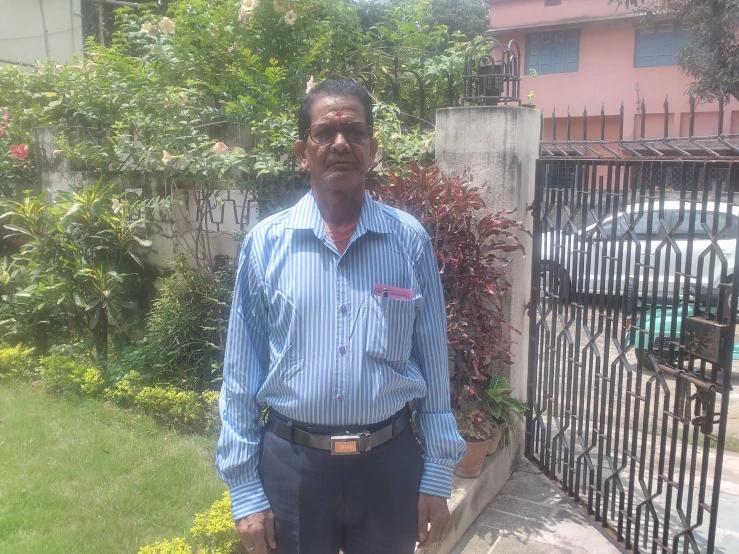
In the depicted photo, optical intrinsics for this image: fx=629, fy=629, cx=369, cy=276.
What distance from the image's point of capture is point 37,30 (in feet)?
38.0

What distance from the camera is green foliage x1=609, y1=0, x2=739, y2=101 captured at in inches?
487

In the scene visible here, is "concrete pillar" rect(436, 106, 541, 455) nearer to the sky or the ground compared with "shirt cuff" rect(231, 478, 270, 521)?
nearer to the sky

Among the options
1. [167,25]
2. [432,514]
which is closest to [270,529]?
[432,514]

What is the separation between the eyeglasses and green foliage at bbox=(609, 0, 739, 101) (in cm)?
1263

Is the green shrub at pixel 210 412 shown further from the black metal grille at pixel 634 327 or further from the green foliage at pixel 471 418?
the black metal grille at pixel 634 327

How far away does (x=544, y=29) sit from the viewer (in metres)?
20.0

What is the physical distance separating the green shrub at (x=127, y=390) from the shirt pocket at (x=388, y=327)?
9.92 feet

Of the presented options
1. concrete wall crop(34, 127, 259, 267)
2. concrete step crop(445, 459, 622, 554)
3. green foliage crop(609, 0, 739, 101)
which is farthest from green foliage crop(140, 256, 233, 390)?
green foliage crop(609, 0, 739, 101)

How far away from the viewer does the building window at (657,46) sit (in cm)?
1789

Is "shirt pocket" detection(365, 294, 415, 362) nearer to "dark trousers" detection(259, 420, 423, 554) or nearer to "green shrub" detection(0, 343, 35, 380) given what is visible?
"dark trousers" detection(259, 420, 423, 554)

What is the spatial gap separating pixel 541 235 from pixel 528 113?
0.72 m

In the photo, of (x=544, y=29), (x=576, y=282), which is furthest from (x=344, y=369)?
(x=544, y=29)

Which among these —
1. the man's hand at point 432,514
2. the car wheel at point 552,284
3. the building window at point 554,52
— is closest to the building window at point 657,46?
the building window at point 554,52

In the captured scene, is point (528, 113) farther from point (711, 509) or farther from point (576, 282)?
point (711, 509)
